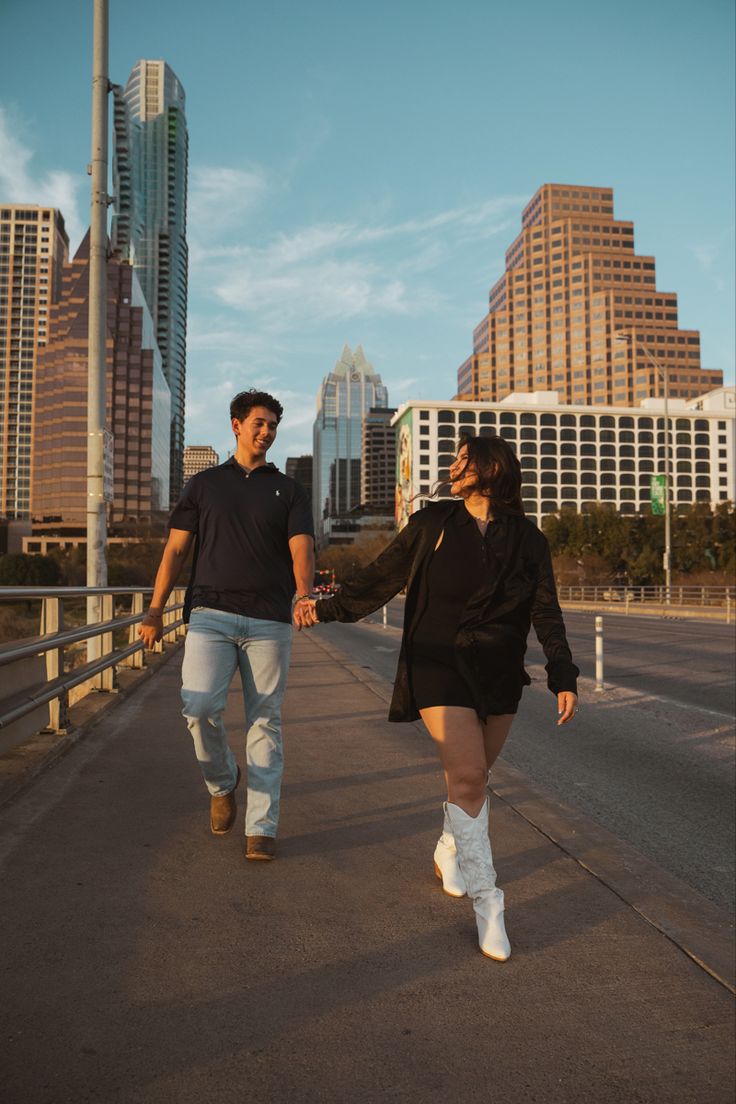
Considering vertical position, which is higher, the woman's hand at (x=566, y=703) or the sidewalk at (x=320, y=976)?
the woman's hand at (x=566, y=703)

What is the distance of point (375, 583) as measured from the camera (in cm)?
374

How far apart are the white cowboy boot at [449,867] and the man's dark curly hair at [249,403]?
2.21m

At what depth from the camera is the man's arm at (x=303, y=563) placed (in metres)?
4.16

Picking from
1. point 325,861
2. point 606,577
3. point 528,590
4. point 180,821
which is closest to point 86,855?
point 180,821

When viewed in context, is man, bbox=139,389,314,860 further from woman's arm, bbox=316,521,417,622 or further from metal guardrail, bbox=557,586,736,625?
metal guardrail, bbox=557,586,736,625

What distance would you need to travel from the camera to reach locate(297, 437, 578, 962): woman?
329 centimetres

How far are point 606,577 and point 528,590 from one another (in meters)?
75.8

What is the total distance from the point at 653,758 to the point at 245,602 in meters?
4.74

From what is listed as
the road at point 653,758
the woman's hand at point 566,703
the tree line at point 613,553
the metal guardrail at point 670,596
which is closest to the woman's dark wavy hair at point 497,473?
the woman's hand at point 566,703

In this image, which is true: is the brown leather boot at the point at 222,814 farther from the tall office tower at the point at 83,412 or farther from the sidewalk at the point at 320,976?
the tall office tower at the point at 83,412

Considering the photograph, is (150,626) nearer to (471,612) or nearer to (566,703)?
(471,612)

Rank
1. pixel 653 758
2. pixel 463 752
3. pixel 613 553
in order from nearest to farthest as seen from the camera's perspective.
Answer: pixel 463 752
pixel 653 758
pixel 613 553

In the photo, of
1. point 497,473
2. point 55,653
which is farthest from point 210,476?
point 55,653

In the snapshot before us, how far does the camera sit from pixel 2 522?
→ 509ft
